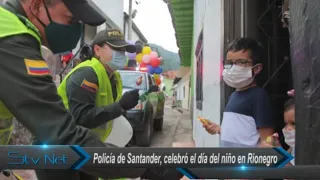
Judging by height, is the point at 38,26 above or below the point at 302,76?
above

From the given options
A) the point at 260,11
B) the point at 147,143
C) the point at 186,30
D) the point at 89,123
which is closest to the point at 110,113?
the point at 89,123

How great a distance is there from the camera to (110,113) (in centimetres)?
250

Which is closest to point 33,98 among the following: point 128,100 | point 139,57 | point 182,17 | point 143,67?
point 128,100

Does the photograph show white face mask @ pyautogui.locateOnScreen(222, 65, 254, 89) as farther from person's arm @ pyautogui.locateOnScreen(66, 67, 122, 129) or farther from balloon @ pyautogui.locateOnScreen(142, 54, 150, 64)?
balloon @ pyautogui.locateOnScreen(142, 54, 150, 64)

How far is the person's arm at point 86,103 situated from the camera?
2.45 metres

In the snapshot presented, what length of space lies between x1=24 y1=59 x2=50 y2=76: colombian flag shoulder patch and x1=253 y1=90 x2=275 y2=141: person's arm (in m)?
1.45

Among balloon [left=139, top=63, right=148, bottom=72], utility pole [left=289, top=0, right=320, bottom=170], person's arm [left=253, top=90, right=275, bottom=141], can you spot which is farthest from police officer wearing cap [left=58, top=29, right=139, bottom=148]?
balloon [left=139, top=63, right=148, bottom=72]

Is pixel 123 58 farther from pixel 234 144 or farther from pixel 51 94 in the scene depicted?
pixel 51 94

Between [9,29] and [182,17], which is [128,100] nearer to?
[9,29]

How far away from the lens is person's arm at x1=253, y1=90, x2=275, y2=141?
2.23m

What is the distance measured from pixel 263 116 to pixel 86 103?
3.84 ft

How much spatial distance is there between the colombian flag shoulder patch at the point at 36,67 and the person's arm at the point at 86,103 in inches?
48.8

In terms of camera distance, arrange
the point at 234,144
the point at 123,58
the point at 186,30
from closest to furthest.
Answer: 1. the point at 234,144
2. the point at 123,58
3. the point at 186,30

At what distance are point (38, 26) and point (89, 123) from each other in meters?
1.10
